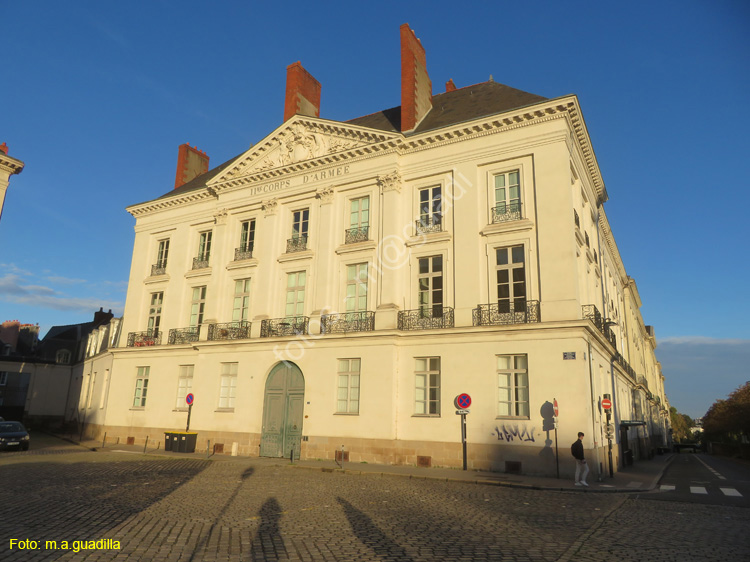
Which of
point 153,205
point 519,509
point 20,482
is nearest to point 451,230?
point 519,509

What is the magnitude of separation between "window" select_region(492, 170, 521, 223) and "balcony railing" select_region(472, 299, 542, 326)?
353cm

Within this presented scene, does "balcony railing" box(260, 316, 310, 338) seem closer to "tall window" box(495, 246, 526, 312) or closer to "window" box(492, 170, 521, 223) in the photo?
"tall window" box(495, 246, 526, 312)

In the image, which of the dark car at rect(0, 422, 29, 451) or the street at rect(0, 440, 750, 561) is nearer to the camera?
the street at rect(0, 440, 750, 561)

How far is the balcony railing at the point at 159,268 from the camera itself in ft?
102

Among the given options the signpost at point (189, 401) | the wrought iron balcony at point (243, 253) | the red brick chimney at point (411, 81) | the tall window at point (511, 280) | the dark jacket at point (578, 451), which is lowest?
the dark jacket at point (578, 451)

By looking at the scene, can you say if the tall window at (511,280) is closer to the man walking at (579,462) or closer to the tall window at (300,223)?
the man walking at (579,462)

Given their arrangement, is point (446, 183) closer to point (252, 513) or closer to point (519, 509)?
point (519, 509)

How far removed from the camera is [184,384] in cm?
2795

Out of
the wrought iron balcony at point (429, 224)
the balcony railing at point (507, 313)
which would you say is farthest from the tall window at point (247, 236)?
the balcony railing at point (507, 313)

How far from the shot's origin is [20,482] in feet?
45.0

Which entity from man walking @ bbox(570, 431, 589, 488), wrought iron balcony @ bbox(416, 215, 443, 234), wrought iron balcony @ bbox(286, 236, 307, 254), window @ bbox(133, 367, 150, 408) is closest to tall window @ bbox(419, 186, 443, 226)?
wrought iron balcony @ bbox(416, 215, 443, 234)

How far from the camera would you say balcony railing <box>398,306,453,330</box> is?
832 inches

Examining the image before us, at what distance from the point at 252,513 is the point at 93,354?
34.5 meters

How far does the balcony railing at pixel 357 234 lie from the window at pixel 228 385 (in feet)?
27.8
